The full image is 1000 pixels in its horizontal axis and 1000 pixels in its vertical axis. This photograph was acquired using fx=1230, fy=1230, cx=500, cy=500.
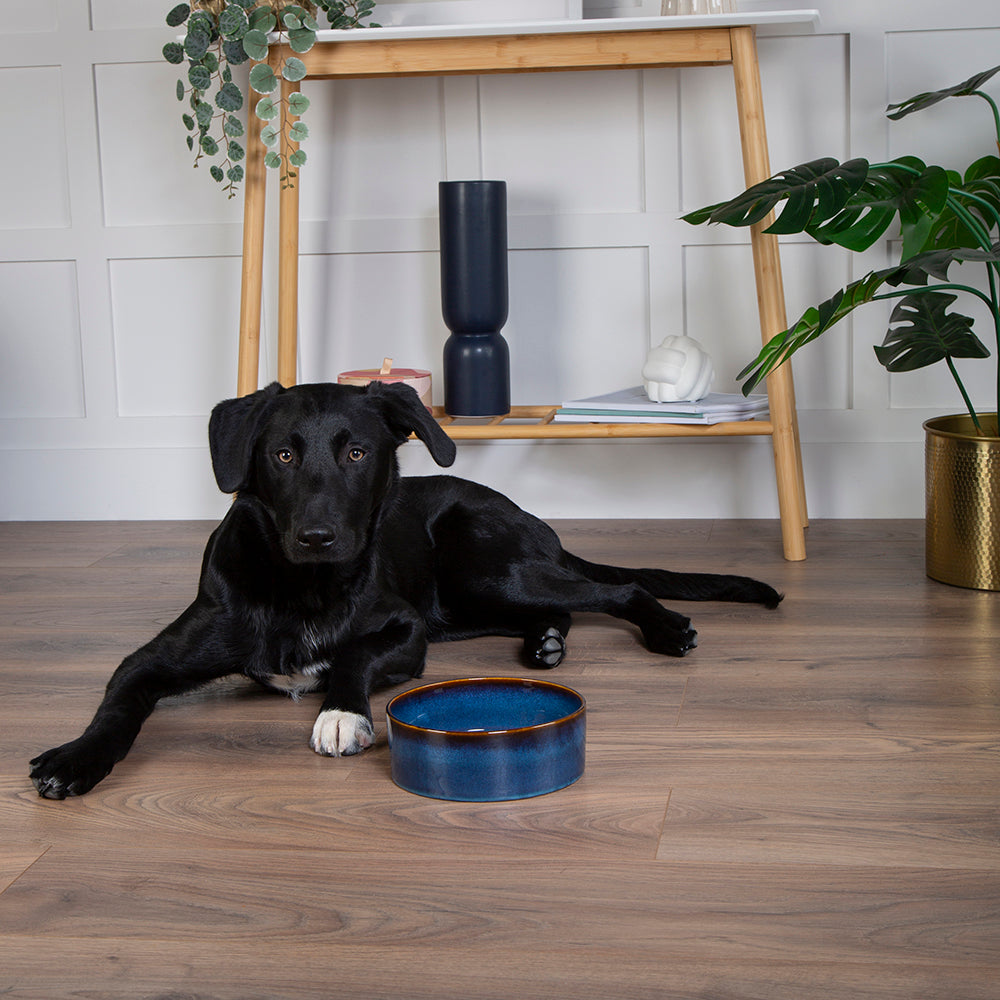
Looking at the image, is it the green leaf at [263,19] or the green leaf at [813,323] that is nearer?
the green leaf at [813,323]

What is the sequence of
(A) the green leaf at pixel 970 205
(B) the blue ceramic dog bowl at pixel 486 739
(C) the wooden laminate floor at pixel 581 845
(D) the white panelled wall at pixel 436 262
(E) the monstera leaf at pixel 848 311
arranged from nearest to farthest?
1. (C) the wooden laminate floor at pixel 581 845
2. (B) the blue ceramic dog bowl at pixel 486 739
3. (E) the monstera leaf at pixel 848 311
4. (A) the green leaf at pixel 970 205
5. (D) the white panelled wall at pixel 436 262

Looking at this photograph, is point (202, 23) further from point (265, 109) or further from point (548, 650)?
point (548, 650)

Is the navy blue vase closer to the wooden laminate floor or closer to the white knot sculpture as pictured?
the white knot sculpture

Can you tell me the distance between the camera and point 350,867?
1342 millimetres

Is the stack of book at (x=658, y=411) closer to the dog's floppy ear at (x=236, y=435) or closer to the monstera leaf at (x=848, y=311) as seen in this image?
the monstera leaf at (x=848, y=311)

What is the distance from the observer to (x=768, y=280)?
8.82 feet

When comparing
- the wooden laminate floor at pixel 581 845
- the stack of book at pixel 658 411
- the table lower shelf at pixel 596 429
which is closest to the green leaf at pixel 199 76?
the table lower shelf at pixel 596 429

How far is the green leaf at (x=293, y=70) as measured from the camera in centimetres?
264

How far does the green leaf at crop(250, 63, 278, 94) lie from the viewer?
2652mm

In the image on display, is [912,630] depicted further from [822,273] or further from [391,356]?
[391,356]

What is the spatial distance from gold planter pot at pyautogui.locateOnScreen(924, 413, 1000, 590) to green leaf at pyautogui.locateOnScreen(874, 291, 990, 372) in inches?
6.2

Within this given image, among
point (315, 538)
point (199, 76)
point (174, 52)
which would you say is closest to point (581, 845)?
point (315, 538)

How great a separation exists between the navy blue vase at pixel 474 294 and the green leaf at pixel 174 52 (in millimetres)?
666

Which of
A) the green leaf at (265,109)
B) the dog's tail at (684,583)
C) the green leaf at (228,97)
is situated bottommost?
the dog's tail at (684,583)
